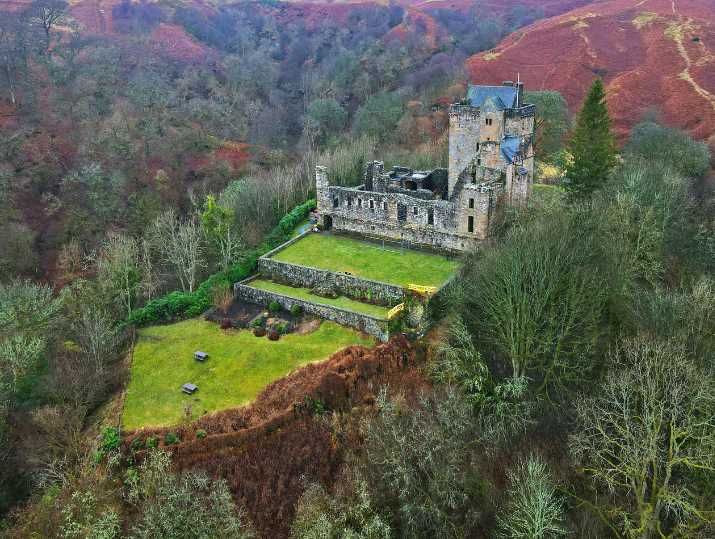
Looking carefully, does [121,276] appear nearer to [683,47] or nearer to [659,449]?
[659,449]

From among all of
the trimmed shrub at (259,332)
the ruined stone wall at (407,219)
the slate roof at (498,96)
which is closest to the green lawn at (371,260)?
the ruined stone wall at (407,219)

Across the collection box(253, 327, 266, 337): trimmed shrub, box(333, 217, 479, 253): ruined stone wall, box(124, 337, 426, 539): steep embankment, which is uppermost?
box(333, 217, 479, 253): ruined stone wall

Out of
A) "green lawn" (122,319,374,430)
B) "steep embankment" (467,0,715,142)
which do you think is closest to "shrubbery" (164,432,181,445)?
"green lawn" (122,319,374,430)

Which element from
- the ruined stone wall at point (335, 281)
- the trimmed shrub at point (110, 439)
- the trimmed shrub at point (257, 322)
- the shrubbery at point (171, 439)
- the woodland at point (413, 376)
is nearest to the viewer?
the woodland at point (413, 376)

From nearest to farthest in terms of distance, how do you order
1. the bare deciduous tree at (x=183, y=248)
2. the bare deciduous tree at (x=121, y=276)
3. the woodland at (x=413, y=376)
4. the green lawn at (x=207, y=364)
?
1. the woodland at (x=413, y=376)
2. the green lawn at (x=207, y=364)
3. the bare deciduous tree at (x=121, y=276)
4. the bare deciduous tree at (x=183, y=248)

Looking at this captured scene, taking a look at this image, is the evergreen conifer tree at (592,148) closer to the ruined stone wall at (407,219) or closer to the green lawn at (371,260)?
the ruined stone wall at (407,219)

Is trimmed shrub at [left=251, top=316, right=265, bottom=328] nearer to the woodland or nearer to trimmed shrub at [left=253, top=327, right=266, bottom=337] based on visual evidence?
trimmed shrub at [left=253, top=327, right=266, bottom=337]

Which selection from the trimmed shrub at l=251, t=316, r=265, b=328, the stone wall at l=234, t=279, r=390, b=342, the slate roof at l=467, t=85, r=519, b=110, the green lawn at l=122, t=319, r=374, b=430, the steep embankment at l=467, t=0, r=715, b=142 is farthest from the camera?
the steep embankment at l=467, t=0, r=715, b=142
